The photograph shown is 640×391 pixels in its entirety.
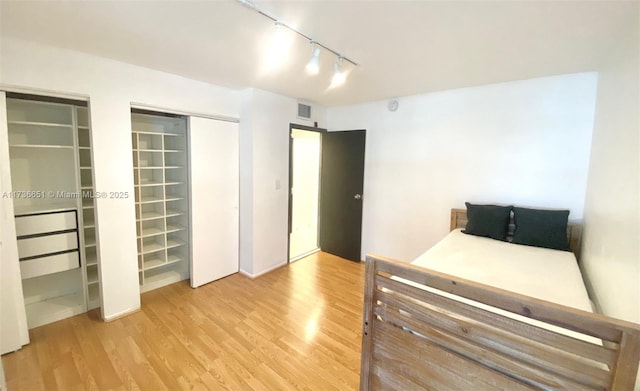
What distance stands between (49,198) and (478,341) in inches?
142

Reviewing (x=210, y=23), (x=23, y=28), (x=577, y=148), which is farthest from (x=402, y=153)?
→ (x=23, y=28)

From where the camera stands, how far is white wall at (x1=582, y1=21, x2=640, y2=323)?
129 cm

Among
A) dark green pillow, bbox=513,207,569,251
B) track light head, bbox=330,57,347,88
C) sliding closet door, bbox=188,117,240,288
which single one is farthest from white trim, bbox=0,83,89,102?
dark green pillow, bbox=513,207,569,251

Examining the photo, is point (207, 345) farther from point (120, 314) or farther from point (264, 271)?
point (264, 271)

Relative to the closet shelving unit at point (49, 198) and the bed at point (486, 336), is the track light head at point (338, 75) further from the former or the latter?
the closet shelving unit at point (49, 198)

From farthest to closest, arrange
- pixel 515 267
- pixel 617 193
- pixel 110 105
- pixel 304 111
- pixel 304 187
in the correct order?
pixel 304 187 < pixel 304 111 < pixel 110 105 < pixel 515 267 < pixel 617 193

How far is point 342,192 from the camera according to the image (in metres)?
4.05

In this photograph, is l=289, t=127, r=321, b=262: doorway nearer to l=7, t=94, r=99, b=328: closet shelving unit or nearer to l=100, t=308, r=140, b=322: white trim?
l=100, t=308, r=140, b=322: white trim

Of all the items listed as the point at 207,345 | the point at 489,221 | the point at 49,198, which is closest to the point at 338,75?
the point at 489,221

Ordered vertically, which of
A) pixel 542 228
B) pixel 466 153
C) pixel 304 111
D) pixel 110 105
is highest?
pixel 304 111

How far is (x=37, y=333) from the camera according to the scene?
2197 mm

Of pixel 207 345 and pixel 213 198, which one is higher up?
pixel 213 198

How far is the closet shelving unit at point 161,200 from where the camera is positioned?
2.99 m

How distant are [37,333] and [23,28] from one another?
7.72 feet
